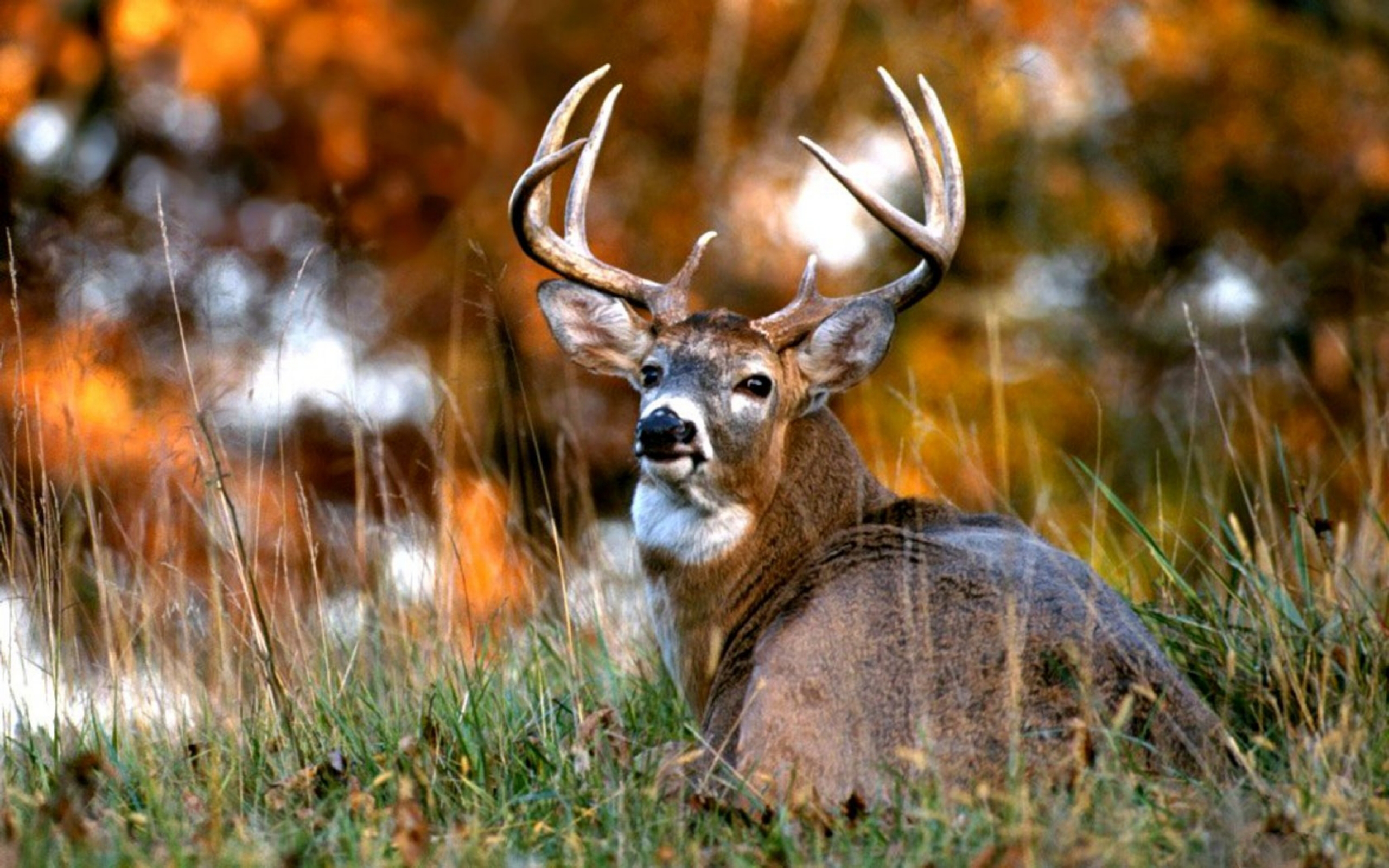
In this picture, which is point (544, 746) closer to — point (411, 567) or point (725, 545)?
point (725, 545)

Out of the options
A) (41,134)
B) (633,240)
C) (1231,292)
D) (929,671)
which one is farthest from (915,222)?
(1231,292)

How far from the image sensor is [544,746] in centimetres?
534

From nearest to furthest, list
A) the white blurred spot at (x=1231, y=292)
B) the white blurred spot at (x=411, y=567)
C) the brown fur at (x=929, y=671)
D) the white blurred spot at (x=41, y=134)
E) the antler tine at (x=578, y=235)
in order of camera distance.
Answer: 1. the brown fur at (x=929, y=671)
2. the antler tine at (x=578, y=235)
3. the white blurred spot at (x=411, y=567)
4. the white blurred spot at (x=41, y=134)
5. the white blurred spot at (x=1231, y=292)

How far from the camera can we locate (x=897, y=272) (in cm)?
1259

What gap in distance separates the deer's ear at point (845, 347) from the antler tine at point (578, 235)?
1.45 ft

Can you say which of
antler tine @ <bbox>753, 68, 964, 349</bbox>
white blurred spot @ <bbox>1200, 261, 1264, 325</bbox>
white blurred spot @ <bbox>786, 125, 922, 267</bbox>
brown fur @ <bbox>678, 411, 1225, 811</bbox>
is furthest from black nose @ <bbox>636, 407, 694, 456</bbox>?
white blurred spot @ <bbox>1200, 261, 1264, 325</bbox>

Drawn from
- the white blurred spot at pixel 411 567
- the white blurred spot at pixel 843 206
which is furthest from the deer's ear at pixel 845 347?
the white blurred spot at pixel 843 206

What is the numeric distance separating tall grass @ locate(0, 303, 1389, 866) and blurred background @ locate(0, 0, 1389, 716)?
34 centimetres

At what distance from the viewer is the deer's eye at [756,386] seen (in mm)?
6031

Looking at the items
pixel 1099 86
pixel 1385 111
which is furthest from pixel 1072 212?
pixel 1385 111

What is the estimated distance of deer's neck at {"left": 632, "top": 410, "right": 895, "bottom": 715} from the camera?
589 cm

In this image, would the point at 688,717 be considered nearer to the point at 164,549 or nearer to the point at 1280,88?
the point at 164,549

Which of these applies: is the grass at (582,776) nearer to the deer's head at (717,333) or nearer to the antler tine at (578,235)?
the deer's head at (717,333)

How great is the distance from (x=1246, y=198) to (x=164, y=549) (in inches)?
406
